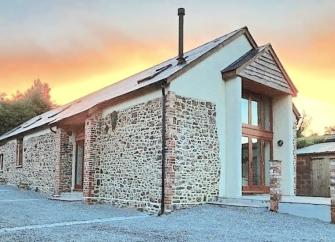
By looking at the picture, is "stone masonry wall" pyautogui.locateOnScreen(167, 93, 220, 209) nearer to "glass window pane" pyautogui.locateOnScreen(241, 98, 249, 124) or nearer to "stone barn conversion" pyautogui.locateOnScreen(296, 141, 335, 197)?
"glass window pane" pyautogui.locateOnScreen(241, 98, 249, 124)

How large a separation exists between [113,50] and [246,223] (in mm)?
9767

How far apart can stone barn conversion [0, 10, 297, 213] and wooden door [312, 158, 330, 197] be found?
3454mm

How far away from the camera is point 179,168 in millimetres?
12664

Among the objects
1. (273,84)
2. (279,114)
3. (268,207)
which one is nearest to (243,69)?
(273,84)

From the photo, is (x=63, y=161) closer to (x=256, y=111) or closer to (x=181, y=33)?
(x=181, y=33)

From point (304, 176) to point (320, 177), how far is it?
0.91 m

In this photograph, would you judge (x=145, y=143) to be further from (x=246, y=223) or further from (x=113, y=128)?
(x=246, y=223)

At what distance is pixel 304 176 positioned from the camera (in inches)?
797

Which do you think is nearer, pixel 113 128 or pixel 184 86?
pixel 184 86

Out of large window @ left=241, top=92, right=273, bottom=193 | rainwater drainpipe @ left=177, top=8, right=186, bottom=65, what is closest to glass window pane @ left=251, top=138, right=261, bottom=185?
large window @ left=241, top=92, right=273, bottom=193

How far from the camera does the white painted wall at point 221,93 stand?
13.5m

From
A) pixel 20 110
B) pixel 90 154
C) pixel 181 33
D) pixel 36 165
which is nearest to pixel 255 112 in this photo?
pixel 181 33

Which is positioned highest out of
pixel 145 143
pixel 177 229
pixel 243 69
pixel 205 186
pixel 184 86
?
pixel 243 69

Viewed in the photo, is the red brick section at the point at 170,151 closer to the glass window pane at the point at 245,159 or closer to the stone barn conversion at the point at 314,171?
the glass window pane at the point at 245,159
